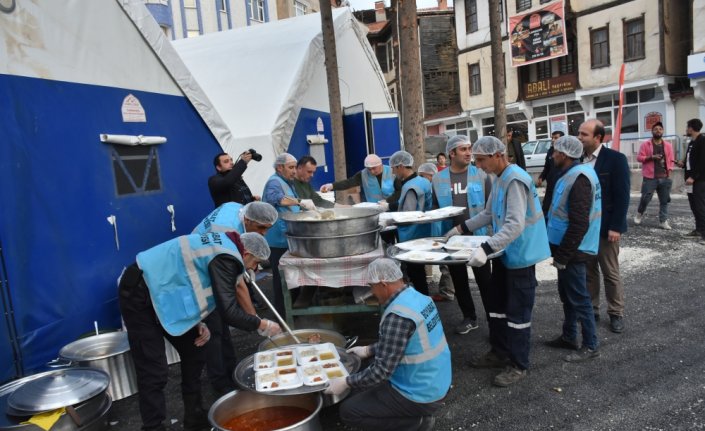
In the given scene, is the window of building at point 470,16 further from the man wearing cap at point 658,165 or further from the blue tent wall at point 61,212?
the blue tent wall at point 61,212

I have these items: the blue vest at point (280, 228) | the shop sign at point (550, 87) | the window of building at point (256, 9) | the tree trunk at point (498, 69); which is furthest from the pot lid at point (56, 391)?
the window of building at point (256, 9)

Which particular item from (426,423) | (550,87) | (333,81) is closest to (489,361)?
(426,423)

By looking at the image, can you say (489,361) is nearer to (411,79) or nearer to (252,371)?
(252,371)

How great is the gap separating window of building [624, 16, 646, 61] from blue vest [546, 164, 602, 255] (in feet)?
65.2

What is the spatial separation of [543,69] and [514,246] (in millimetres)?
24128

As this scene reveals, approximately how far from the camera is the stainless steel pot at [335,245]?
4.19 m

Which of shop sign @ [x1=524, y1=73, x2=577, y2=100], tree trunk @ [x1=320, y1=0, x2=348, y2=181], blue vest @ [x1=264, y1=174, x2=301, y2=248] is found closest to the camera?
blue vest @ [x1=264, y1=174, x2=301, y2=248]

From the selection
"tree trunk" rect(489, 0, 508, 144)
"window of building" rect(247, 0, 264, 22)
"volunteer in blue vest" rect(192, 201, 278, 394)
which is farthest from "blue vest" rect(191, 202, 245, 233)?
"window of building" rect(247, 0, 264, 22)

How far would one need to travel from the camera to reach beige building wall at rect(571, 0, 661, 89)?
1942 cm

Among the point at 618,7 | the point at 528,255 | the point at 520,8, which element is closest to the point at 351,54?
the point at 528,255

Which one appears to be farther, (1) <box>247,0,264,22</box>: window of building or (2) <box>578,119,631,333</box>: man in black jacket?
(1) <box>247,0,264,22</box>: window of building

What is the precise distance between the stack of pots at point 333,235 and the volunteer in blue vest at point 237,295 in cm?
57

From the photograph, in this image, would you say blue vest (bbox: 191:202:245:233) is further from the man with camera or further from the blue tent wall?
the man with camera

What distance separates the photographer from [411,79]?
7027mm
